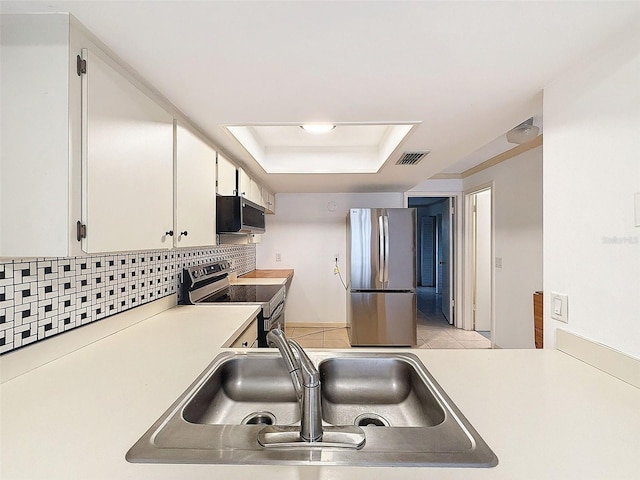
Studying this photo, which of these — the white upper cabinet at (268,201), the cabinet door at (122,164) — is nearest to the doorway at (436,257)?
the white upper cabinet at (268,201)

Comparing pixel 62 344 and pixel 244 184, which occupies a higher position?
pixel 244 184

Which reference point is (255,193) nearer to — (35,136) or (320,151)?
(320,151)

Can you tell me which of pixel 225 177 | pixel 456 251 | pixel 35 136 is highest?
pixel 225 177

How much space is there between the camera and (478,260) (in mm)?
4105

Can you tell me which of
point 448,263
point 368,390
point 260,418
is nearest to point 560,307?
point 368,390

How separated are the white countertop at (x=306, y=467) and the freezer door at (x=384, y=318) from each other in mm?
2367

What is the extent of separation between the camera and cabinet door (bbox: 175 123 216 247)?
153 cm

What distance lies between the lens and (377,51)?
106cm

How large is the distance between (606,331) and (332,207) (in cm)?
349

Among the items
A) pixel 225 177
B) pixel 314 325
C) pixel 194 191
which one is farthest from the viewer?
pixel 314 325

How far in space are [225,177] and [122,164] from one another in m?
1.13

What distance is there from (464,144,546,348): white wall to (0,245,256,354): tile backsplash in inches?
128

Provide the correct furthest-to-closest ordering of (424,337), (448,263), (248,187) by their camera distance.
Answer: (448,263)
(424,337)
(248,187)

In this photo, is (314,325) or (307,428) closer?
(307,428)
